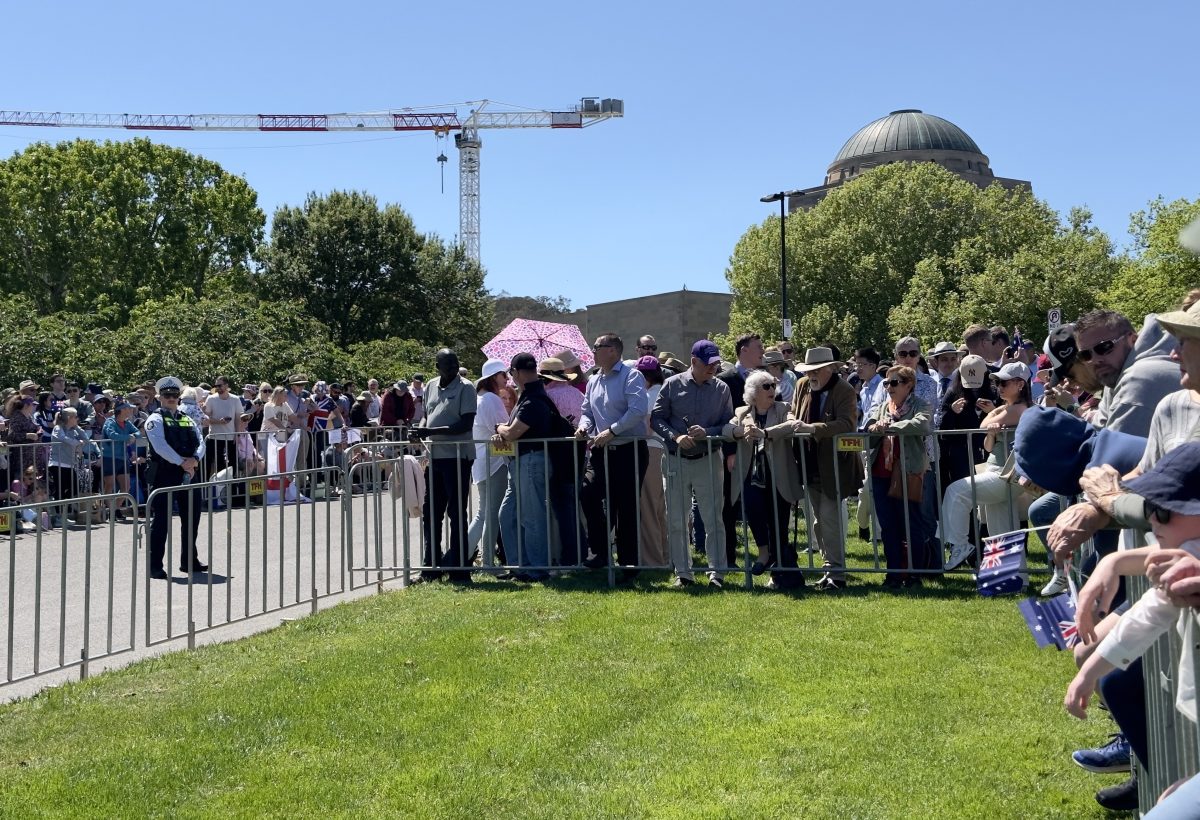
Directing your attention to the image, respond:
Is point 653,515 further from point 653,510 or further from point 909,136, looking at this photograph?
point 909,136

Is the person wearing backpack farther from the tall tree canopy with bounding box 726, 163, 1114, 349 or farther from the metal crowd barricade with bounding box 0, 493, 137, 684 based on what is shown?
the tall tree canopy with bounding box 726, 163, 1114, 349

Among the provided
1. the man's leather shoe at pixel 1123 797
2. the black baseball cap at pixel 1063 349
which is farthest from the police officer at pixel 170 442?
the man's leather shoe at pixel 1123 797

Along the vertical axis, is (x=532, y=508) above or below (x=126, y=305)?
below

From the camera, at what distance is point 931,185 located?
216ft

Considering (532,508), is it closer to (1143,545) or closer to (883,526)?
(883,526)

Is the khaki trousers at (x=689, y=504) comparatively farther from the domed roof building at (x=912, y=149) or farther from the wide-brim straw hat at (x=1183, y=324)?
the domed roof building at (x=912, y=149)

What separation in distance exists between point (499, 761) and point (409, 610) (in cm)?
394

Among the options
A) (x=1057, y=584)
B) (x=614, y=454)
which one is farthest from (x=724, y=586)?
(x=1057, y=584)

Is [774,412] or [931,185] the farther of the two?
[931,185]

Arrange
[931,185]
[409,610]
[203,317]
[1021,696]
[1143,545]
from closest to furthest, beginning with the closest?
[1143,545], [1021,696], [409,610], [203,317], [931,185]

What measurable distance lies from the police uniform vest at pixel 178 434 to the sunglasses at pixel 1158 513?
10580 mm

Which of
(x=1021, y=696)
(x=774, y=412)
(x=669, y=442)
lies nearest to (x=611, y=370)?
(x=669, y=442)

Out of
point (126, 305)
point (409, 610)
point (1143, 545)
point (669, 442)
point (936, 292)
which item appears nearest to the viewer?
point (1143, 545)

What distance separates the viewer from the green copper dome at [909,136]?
354ft
